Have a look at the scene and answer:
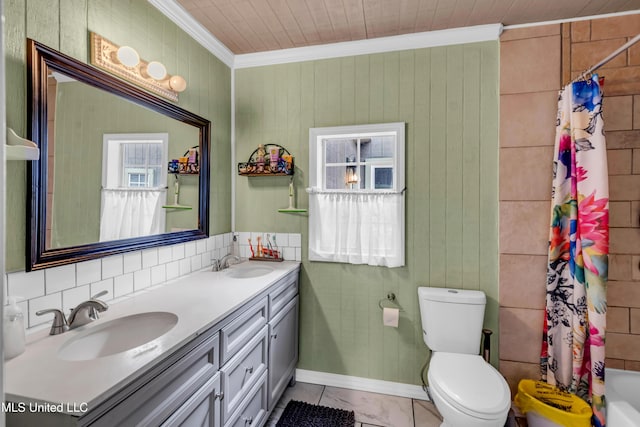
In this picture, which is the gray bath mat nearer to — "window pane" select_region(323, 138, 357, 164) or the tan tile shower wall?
the tan tile shower wall

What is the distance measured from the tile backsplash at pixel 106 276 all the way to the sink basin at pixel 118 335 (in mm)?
199

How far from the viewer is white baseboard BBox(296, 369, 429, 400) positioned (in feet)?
7.31

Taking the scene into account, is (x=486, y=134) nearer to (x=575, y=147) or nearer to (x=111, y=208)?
(x=575, y=147)

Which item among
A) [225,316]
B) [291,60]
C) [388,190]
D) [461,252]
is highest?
[291,60]

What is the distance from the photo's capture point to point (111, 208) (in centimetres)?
150

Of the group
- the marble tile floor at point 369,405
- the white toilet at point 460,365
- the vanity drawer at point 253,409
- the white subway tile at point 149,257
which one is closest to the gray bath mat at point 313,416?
the marble tile floor at point 369,405

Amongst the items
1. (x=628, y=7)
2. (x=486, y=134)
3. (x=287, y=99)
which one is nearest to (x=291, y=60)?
(x=287, y=99)

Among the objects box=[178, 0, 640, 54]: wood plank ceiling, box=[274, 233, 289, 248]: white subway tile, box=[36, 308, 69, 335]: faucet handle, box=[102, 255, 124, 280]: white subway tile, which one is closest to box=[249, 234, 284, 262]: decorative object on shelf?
box=[274, 233, 289, 248]: white subway tile

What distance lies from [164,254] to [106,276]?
0.37m

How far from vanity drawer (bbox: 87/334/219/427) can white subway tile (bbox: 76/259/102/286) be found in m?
0.64

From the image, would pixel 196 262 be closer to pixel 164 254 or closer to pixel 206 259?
pixel 206 259

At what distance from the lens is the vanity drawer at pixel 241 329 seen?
1.37 m

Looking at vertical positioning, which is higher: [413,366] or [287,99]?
[287,99]

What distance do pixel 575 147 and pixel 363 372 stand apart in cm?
201
